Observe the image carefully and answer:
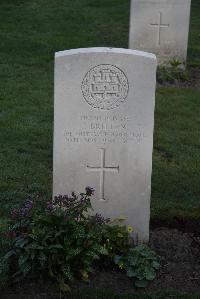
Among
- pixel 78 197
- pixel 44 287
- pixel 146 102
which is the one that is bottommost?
pixel 44 287

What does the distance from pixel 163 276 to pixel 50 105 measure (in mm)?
4457

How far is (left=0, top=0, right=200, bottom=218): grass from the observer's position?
269 inches

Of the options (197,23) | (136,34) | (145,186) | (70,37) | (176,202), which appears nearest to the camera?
(145,186)

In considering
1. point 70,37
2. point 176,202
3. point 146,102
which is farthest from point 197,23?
point 146,102

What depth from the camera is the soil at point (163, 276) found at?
5.01m

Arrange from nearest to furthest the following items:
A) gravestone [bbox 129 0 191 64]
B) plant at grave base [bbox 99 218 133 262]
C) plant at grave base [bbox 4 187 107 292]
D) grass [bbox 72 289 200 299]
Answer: plant at grave base [bbox 4 187 107 292] → grass [bbox 72 289 200 299] → plant at grave base [bbox 99 218 133 262] → gravestone [bbox 129 0 191 64]

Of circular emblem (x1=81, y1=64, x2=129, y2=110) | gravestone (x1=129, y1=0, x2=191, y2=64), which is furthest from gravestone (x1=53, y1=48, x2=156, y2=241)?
gravestone (x1=129, y1=0, x2=191, y2=64)

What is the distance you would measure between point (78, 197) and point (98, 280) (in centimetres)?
69

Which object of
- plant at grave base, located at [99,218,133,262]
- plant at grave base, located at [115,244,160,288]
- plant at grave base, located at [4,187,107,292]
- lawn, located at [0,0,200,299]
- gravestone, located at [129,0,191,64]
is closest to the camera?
plant at grave base, located at [4,187,107,292]

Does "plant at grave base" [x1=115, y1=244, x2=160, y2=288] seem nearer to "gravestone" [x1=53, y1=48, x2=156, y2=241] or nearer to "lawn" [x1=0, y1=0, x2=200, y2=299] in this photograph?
"gravestone" [x1=53, y1=48, x2=156, y2=241]

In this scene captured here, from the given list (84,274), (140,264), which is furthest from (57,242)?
(140,264)

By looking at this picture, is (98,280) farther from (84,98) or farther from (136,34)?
(136,34)

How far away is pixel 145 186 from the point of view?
5.48 metres

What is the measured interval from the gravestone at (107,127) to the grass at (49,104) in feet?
2.33
